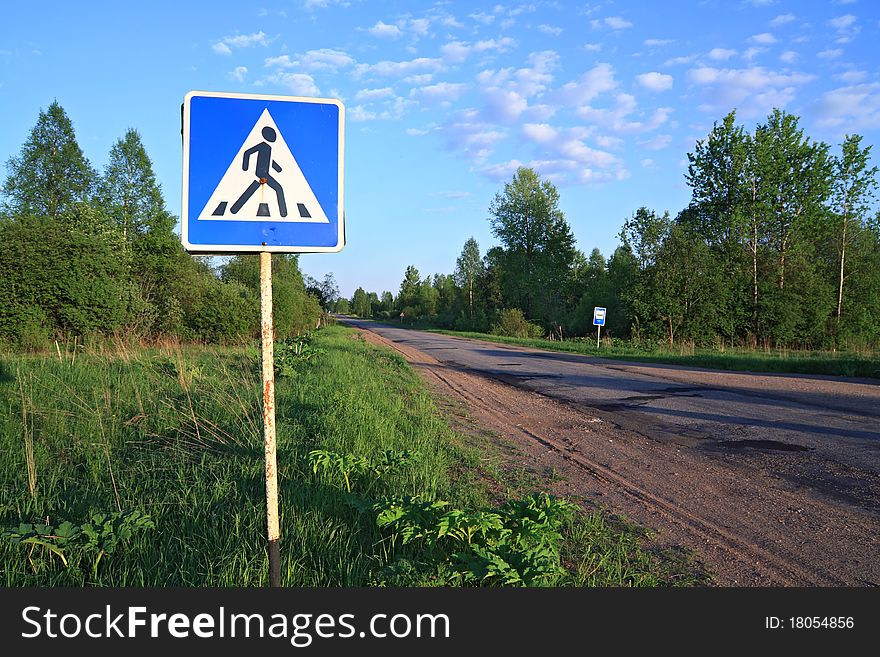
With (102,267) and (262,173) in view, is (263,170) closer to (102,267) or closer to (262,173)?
(262,173)

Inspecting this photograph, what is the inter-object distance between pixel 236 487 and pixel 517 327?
4276 centimetres

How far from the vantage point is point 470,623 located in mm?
2521

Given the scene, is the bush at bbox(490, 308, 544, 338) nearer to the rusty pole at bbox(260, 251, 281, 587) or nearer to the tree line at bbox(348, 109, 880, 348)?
the tree line at bbox(348, 109, 880, 348)

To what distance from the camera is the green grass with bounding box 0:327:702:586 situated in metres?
3.15

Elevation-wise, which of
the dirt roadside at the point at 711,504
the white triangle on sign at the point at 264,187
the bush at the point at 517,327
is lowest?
the dirt roadside at the point at 711,504

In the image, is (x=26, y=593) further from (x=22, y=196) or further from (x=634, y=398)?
(x=22, y=196)

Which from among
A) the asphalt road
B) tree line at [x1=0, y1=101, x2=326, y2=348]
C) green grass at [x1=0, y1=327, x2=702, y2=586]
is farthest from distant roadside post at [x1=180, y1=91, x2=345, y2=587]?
tree line at [x1=0, y1=101, x2=326, y2=348]

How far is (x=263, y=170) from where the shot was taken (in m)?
2.70

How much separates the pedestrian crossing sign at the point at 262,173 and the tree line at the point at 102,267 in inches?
504

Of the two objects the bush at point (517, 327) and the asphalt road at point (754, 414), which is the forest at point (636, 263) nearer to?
the bush at point (517, 327)

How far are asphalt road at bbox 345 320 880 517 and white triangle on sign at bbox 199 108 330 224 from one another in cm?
534

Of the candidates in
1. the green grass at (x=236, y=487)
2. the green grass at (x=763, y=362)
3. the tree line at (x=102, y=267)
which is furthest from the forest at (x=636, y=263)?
the green grass at (x=236, y=487)

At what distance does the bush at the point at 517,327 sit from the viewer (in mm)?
45856

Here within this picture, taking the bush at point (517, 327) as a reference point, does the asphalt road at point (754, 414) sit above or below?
below
